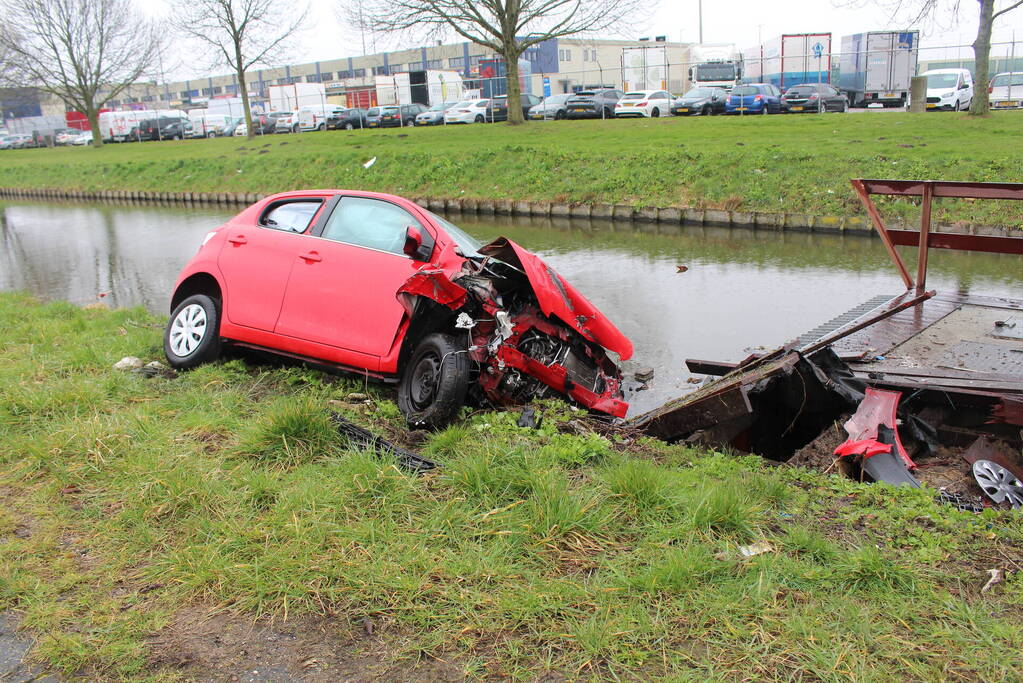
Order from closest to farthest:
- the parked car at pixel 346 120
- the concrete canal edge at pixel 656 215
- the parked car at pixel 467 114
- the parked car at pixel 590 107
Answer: the concrete canal edge at pixel 656 215 < the parked car at pixel 590 107 < the parked car at pixel 467 114 < the parked car at pixel 346 120

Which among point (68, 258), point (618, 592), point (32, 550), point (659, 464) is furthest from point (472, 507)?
point (68, 258)

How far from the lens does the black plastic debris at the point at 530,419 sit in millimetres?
5454

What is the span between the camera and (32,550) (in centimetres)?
395

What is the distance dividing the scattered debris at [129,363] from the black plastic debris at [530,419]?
3.58 m

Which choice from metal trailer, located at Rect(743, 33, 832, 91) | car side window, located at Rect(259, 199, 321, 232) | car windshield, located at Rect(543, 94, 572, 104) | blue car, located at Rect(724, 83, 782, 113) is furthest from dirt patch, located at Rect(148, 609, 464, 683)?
metal trailer, located at Rect(743, 33, 832, 91)

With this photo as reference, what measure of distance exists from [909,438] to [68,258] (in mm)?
15612

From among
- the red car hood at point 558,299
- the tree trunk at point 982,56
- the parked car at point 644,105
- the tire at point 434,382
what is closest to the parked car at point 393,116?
the parked car at point 644,105

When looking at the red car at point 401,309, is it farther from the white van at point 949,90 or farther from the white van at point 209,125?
the white van at point 209,125

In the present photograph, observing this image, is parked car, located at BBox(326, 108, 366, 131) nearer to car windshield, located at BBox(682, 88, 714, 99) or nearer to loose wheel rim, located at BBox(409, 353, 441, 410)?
car windshield, located at BBox(682, 88, 714, 99)

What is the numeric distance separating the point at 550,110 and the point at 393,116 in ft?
28.7

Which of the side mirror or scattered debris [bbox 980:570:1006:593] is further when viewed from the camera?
the side mirror

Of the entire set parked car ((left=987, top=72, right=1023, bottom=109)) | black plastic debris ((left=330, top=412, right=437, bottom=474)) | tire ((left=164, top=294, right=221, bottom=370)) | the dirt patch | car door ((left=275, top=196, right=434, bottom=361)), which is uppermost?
parked car ((left=987, top=72, right=1023, bottom=109))

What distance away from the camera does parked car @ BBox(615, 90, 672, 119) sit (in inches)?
1346

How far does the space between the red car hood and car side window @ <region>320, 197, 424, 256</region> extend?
802 millimetres
